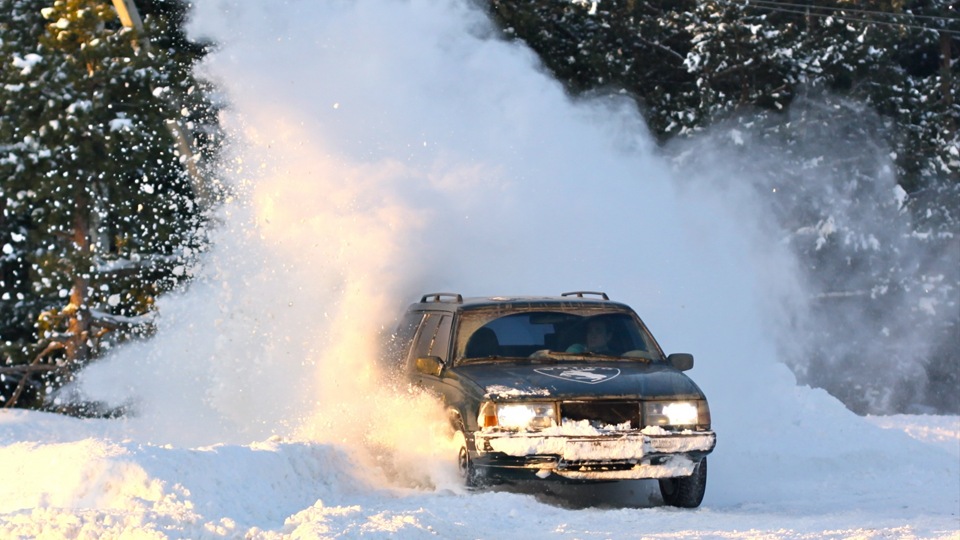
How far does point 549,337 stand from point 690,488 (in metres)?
1.76

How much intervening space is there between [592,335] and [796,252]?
1956 centimetres

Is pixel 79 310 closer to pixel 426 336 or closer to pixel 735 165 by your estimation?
pixel 735 165

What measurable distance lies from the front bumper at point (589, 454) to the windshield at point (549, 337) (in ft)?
4.14

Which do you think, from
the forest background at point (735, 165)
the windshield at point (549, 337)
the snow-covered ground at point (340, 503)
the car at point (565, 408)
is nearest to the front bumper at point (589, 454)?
the car at point (565, 408)

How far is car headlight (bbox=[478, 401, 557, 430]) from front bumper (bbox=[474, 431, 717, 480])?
9 centimetres

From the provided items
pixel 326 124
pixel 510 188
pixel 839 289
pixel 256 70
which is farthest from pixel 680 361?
pixel 839 289

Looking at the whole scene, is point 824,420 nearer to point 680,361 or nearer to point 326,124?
point 680,361

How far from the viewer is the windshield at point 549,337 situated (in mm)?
11250

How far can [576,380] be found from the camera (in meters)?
10.3

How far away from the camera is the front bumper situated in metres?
9.92

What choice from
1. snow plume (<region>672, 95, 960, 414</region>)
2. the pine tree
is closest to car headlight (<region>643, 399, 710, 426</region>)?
the pine tree

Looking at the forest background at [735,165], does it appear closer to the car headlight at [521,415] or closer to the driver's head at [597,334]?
the driver's head at [597,334]

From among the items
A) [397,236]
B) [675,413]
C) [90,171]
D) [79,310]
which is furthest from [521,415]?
[79,310]

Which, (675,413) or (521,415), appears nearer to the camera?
(521,415)
